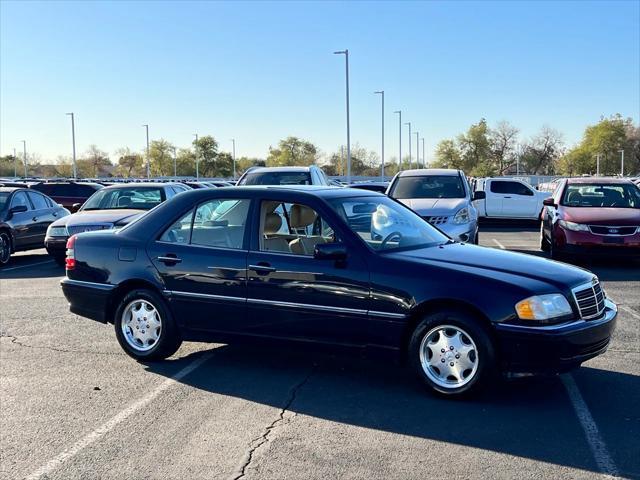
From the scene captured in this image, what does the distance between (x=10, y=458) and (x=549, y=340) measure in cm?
357

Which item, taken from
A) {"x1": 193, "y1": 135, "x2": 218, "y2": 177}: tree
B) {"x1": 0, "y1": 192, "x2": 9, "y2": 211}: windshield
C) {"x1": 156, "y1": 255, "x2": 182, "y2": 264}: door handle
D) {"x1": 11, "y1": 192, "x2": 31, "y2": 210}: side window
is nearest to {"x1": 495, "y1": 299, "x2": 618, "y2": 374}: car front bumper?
{"x1": 156, "y1": 255, "x2": 182, "y2": 264}: door handle

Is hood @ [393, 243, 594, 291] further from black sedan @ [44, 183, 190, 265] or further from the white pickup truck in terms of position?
the white pickup truck

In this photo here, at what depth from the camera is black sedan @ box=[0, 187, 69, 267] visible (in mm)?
13695

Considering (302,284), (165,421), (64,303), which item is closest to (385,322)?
(302,284)

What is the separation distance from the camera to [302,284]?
209 inches

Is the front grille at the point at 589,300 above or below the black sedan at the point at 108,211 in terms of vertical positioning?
below

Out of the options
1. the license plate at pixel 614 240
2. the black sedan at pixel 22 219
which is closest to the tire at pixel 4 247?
the black sedan at pixel 22 219

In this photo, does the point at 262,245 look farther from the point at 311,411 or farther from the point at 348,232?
the point at 311,411

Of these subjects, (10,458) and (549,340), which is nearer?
(10,458)

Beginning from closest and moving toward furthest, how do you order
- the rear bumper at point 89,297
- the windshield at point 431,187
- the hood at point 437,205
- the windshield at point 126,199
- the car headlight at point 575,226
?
1. the rear bumper at point 89,297
2. the car headlight at point 575,226
3. the hood at point 437,205
4. the windshield at point 126,199
5. the windshield at point 431,187

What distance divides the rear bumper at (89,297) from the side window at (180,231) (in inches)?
28.4

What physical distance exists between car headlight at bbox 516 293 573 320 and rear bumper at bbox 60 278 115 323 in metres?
3.64

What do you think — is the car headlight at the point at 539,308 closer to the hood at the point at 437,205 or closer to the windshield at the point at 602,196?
the hood at the point at 437,205

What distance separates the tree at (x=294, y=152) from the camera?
11056 cm
